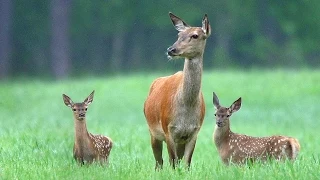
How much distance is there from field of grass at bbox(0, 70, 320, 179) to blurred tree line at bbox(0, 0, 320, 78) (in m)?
21.3

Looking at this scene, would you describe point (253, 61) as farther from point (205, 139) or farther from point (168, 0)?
point (205, 139)

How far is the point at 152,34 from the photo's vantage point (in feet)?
203

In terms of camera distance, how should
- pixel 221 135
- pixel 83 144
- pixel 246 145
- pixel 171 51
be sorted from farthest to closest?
pixel 221 135 → pixel 246 145 → pixel 83 144 → pixel 171 51

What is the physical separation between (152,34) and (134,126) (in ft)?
136

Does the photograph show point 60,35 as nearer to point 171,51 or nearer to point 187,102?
point 187,102

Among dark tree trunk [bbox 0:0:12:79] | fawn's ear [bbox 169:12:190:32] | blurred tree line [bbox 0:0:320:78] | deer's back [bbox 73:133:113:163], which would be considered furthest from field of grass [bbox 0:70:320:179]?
blurred tree line [bbox 0:0:320:78]

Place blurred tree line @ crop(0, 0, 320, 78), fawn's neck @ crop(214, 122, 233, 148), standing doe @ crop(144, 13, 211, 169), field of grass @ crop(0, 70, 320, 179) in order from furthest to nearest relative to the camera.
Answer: blurred tree line @ crop(0, 0, 320, 78)
fawn's neck @ crop(214, 122, 233, 148)
standing doe @ crop(144, 13, 211, 169)
field of grass @ crop(0, 70, 320, 179)

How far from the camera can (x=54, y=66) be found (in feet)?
171

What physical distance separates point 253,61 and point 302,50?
3.05 m

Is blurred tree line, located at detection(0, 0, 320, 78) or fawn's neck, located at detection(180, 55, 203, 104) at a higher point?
blurred tree line, located at detection(0, 0, 320, 78)

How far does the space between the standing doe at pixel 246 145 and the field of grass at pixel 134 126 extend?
9.1 inches

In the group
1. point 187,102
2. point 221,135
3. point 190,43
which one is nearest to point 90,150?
point 187,102

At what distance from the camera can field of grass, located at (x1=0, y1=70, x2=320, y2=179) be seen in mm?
10570

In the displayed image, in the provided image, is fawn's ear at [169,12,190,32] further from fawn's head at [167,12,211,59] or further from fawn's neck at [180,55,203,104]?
fawn's neck at [180,55,203,104]
